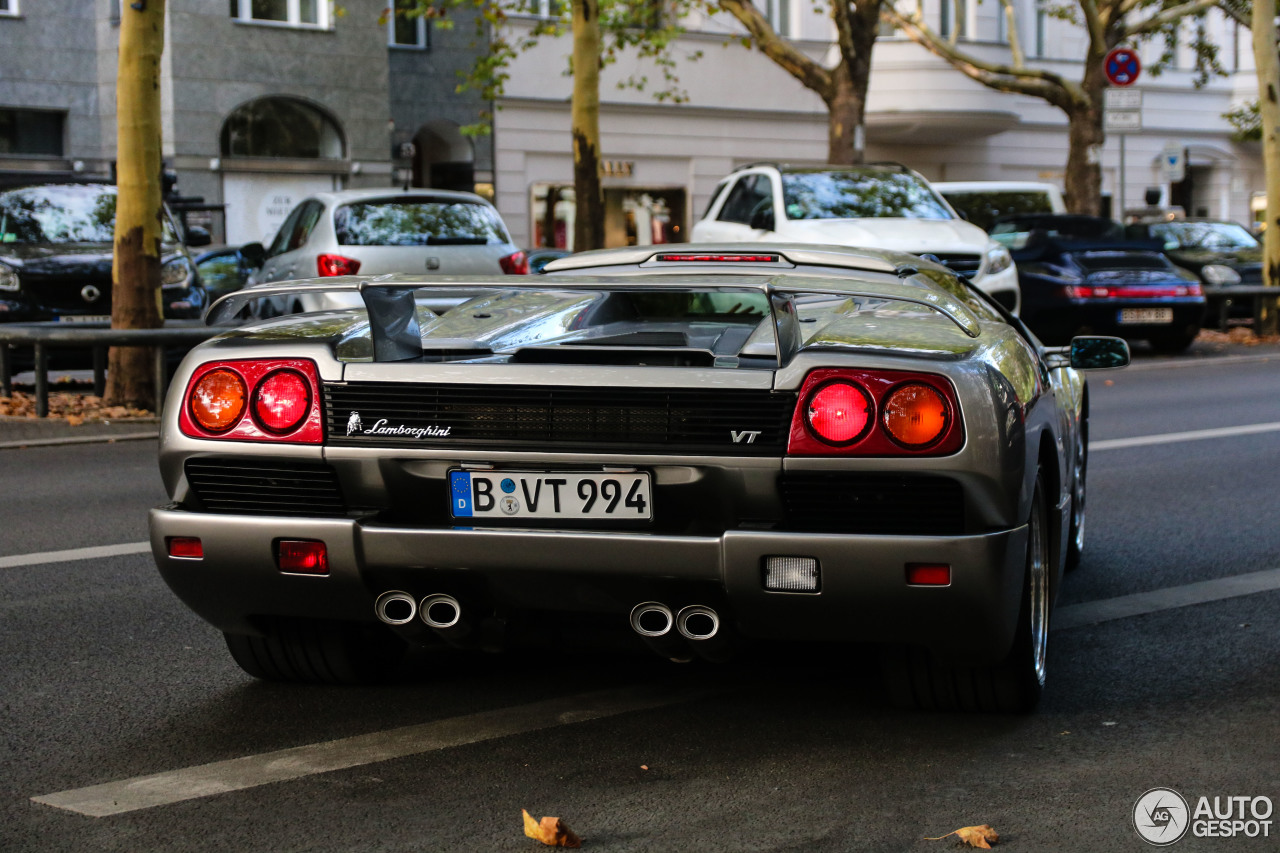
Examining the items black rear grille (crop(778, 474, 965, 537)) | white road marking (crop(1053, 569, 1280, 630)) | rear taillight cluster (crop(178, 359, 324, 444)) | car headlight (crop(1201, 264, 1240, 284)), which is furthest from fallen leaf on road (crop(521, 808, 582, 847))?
car headlight (crop(1201, 264, 1240, 284))

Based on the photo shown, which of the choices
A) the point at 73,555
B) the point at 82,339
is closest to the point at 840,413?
the point at 73,555

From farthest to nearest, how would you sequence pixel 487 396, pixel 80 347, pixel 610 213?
pixel 610 213, pixel 80 347, pixel 487 396

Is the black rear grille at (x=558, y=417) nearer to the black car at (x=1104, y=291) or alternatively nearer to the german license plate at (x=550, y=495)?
the german license plate at (x=550, y=495)

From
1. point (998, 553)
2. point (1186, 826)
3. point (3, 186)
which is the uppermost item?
point (3, 186)

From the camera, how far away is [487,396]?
12.5ft

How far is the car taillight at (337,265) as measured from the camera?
1291 cm

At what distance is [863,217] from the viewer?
50.5 feet

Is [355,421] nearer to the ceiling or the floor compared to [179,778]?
nearer to the ceiling

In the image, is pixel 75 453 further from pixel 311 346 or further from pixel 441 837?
pixel 441 837

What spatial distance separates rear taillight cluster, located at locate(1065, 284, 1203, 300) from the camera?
17.2m

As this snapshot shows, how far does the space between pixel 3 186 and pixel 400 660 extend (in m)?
11.1

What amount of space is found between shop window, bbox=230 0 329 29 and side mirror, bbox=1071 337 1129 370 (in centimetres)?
2696

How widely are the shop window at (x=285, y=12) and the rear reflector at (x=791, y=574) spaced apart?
1119 inches

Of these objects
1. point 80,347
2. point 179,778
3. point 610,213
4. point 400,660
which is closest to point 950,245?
point 80,347
